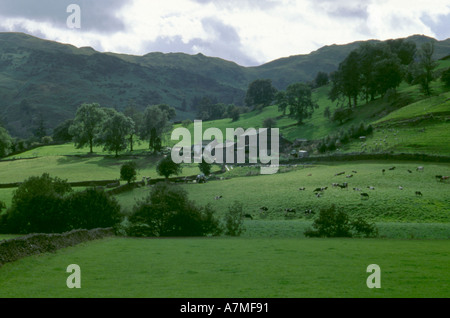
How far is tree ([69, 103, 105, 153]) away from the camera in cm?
12056

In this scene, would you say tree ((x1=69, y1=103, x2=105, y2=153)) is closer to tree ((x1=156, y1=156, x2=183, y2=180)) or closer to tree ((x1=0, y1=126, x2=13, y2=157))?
tree ((x1=0, y1=126, x2=13, y2=157))

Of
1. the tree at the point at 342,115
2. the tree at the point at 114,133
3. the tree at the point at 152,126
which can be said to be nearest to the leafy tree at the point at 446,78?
the tree at the point at 342,115

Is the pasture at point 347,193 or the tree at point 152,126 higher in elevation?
the tree at point 152,126

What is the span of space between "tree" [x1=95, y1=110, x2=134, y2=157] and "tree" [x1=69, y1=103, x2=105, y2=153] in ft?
23.0

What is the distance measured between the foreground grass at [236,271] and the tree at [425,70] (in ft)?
317

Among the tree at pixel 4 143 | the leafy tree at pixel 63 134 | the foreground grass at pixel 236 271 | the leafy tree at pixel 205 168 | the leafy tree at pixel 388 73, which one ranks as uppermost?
the leafy tree at pixel 388 73

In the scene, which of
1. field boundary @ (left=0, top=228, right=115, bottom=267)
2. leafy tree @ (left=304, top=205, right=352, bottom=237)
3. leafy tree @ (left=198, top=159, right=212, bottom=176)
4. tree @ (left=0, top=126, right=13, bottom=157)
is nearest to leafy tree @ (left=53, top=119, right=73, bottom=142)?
tree @ (left=0, top=126, right=13, bottom=157)

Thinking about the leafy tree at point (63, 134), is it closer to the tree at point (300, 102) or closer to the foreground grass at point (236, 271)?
the tree at point (300, 102)

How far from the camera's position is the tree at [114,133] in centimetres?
11038

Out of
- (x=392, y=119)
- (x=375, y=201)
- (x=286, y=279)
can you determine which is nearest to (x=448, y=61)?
(x=392, y=119)

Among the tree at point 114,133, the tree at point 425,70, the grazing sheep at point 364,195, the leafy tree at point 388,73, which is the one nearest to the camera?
the grazing sheep at point 364,195
